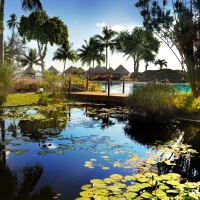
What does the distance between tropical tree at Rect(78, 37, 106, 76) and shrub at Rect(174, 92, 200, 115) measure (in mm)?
Result: 29178

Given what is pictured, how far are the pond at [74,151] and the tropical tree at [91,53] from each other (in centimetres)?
2985

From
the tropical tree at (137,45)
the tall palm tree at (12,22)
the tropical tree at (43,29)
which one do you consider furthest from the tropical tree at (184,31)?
the tall palm tree at (12,22)

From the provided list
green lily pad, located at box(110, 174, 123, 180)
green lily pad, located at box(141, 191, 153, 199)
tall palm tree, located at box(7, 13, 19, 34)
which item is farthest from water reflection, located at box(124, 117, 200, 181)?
tall palm tree, located at box(7, 13, 19, 34)

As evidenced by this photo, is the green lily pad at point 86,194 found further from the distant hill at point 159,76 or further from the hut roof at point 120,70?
the hut roof at point 120,70

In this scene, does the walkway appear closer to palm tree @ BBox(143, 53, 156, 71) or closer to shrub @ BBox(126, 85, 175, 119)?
shrub @ BBox(126, 85, 175, 119)

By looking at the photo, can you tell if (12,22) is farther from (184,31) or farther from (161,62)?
(184,31)

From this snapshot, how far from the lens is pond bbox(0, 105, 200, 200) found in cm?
322

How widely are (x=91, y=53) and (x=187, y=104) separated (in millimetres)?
30102

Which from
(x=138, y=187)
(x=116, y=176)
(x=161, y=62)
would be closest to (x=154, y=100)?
(x=116, y=176)

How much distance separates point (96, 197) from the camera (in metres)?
2.69

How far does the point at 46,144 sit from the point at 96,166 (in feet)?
5.21

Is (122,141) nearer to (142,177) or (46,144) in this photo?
(46,144)

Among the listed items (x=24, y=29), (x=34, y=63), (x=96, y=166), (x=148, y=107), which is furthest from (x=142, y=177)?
(x=34, y=63)

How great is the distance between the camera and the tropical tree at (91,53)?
36.4 metres
